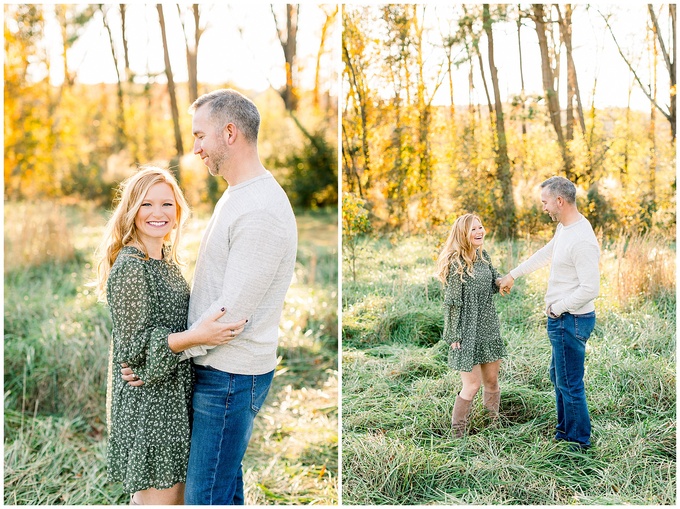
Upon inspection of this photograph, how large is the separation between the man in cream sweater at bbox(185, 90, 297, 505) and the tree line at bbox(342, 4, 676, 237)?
99cm

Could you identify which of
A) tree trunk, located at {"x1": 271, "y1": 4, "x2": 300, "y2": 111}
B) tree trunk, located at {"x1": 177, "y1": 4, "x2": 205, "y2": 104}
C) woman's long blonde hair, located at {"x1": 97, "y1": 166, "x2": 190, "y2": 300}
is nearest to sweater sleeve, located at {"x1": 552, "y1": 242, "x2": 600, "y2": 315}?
woman's long blonde hair, located at {"x1": 97, "y1": 166, "x2": 190, "y2": 300}

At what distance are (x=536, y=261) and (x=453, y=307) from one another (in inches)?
16.6

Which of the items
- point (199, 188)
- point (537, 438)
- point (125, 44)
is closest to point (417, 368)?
point (537, 438)

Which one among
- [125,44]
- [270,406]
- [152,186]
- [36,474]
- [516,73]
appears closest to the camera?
[152,186]

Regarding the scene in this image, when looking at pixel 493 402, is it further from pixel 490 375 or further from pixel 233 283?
pixel 233 283

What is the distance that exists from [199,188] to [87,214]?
1.48m

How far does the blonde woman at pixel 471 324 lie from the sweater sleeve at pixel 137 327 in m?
1.27

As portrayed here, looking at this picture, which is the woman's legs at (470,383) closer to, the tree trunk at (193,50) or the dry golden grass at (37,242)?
the dry golden grass at (37,242)

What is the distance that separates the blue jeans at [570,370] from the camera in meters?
2.79

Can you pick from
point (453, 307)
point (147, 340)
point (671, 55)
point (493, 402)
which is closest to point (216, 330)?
point (147, 340)

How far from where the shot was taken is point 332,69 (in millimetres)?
9125

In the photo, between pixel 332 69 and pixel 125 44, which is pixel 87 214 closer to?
pixel 125 44

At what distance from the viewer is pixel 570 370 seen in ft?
9.24

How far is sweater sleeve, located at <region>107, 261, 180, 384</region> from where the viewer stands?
2059 mm
